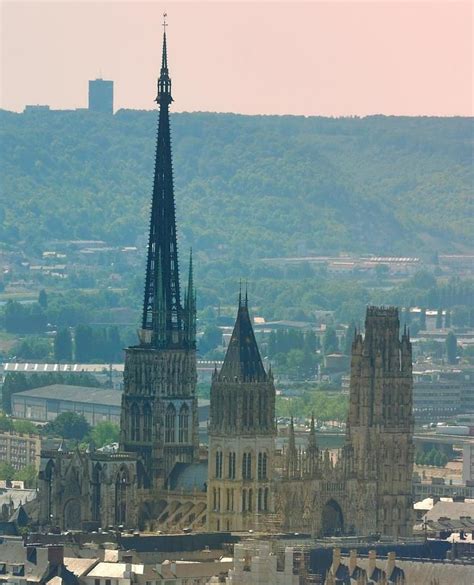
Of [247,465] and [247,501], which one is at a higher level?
[247,465]

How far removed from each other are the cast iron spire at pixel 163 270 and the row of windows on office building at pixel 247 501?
530 inches

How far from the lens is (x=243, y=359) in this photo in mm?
138375

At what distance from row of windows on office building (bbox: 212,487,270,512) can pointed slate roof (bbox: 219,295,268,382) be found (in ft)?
12.2

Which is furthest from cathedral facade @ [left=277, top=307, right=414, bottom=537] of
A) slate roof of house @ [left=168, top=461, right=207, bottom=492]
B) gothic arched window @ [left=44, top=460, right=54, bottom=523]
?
gothic arched window @ [left=44, top=460, right=54, bottom=523]

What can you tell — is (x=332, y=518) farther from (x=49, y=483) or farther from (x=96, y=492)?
(x=49, y=483)

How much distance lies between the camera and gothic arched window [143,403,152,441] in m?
149

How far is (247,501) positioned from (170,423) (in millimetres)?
12024

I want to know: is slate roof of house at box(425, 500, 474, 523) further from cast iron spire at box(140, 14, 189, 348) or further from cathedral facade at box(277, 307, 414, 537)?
cast iron spire at box(140, 14, 189, 348)

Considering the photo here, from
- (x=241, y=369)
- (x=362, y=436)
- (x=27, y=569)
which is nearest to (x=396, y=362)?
(x=362, y=436)

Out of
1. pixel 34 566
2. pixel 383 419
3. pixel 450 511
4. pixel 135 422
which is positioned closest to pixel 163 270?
pixel 135 422

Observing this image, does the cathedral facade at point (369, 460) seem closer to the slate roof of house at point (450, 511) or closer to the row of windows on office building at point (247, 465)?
the row of windows on office building at point (247, 465)

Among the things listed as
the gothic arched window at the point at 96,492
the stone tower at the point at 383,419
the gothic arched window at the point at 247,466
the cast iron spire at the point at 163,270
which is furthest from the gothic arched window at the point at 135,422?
the gothic arched window at the point at 247,466

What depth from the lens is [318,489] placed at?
463 ft

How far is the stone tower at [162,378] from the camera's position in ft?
486
